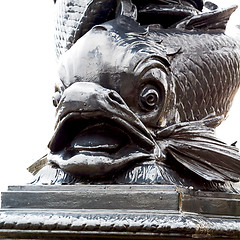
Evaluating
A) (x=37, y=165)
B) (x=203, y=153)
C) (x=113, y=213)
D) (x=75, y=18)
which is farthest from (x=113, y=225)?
(x=75, y=18)

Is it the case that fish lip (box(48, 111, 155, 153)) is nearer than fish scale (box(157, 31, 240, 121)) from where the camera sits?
Yes

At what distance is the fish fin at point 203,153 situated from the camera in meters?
1.68

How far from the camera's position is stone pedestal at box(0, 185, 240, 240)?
4.83 ft

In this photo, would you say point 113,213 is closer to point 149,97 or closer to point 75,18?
point 149,97

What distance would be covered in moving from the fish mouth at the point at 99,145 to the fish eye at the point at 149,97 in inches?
3.0

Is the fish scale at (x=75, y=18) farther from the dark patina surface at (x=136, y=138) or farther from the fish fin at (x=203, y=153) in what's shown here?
the fish fin at (x=203, y=153)

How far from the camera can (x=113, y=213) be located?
152cm

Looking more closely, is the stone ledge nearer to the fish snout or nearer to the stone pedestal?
the stone pedestal

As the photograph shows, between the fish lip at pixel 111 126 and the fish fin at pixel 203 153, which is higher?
the fish lip at pixel 111 126

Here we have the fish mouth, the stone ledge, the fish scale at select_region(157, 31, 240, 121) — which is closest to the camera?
the stone ledge

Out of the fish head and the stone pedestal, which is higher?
the fish head

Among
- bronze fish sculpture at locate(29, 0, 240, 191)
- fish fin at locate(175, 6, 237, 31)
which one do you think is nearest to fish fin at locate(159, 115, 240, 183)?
bronze fish sculpture at locate(29, 0, 240, 191)

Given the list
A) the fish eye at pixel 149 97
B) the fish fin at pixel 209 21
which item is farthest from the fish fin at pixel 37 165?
the fish fin at pixel 209 21

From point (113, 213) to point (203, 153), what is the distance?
32 cm
